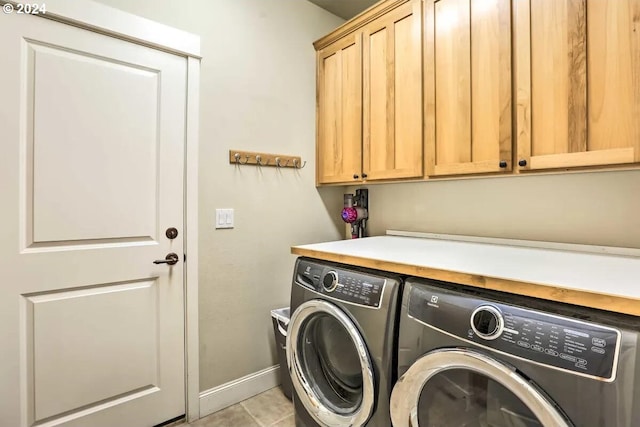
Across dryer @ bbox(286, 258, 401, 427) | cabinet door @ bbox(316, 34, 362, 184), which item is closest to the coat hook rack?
cabinet door @ bbox(316, 34, 362, 184)

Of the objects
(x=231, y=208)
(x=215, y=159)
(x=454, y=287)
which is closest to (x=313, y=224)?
(x=231, y=208)

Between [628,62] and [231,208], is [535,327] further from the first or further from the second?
[231,208]

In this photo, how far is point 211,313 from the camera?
1896mm

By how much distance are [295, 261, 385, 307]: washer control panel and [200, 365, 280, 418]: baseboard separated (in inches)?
34.9

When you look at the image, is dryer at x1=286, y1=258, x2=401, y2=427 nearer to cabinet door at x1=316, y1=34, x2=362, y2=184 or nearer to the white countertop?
the white countertop

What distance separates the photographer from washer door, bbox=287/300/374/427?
1.40 meters

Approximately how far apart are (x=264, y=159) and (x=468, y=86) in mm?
1241

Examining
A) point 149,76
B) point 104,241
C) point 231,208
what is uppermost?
point 149,76

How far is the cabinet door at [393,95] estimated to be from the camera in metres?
1.72

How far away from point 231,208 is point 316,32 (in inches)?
57.9

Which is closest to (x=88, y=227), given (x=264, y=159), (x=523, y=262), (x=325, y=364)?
(x=264, y=159)

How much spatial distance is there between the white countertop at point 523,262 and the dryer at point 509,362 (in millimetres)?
Result: 66

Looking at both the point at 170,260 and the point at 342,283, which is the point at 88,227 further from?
the point at 342,283

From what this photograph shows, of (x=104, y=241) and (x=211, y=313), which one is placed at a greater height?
(x=104, y=241)
